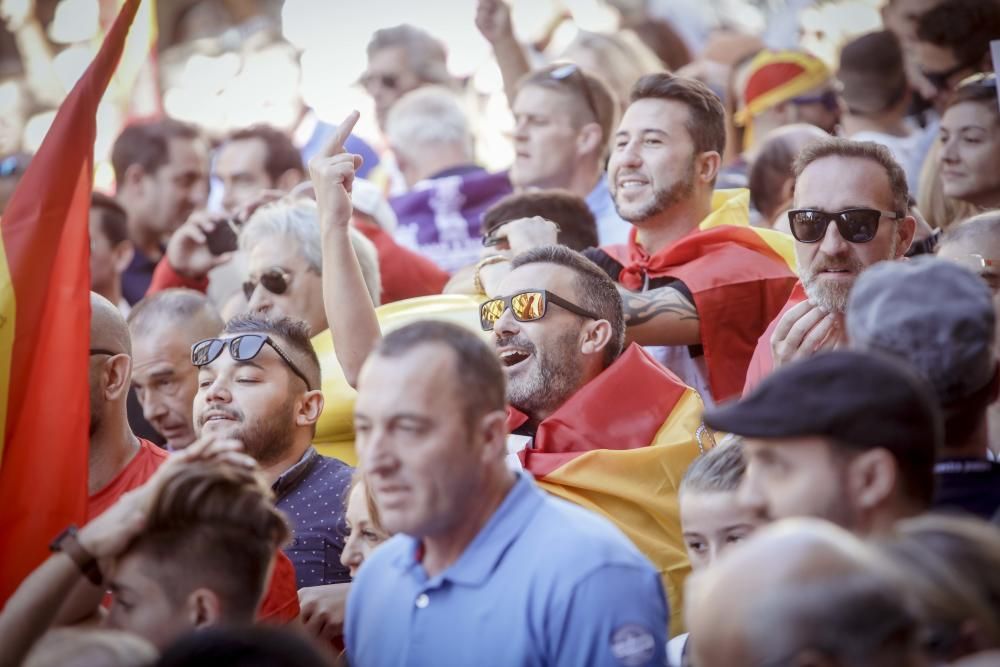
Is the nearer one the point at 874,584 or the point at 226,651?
the point at 874,584

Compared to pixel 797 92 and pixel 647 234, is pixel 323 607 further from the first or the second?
pixel 797 92

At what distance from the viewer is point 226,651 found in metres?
2.80

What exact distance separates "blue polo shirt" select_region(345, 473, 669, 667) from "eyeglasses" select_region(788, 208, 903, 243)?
1734 mm

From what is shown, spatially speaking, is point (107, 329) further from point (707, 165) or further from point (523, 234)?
point (707, 165)

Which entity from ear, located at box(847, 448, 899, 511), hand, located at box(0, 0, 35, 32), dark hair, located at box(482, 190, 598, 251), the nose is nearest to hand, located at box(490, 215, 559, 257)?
dark hair, located at box(482, 190, 598, 251)

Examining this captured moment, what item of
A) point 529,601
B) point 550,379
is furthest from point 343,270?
point 529,601

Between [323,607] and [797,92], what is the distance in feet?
15.9

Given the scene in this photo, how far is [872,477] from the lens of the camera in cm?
300

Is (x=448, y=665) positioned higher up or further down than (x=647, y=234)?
further down

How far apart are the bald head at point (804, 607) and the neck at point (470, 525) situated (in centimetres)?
94

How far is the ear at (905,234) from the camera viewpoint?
493 cm

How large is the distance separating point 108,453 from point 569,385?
1507mm

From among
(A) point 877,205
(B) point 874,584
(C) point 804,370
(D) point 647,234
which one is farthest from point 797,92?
(B) point 874,584

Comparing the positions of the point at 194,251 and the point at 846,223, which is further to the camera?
the point at 194,251
